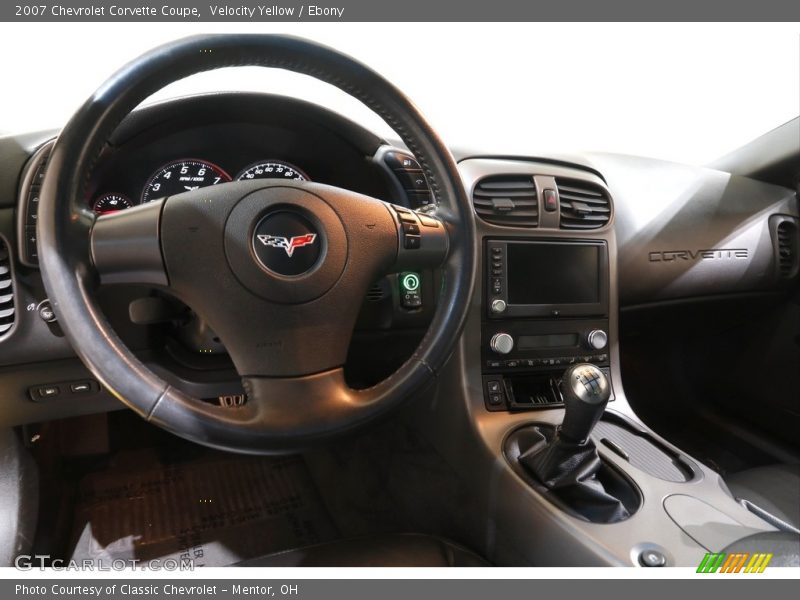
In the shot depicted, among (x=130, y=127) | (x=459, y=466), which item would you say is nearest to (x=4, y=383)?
(x=130, y=127)

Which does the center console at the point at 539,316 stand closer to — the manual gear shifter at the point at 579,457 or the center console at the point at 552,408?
the center console at the point at 552,408

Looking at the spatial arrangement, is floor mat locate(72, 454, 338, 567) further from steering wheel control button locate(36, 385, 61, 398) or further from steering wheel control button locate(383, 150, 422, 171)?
steering wheel control button locate(383, 150, 422, 171)

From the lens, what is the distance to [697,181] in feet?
5.63

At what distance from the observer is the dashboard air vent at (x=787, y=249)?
1.79 m

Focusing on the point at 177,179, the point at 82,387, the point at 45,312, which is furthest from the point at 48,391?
the point at 177,179

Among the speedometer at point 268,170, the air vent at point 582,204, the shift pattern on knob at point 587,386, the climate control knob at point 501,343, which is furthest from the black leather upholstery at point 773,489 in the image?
the speedometer at point 268,170

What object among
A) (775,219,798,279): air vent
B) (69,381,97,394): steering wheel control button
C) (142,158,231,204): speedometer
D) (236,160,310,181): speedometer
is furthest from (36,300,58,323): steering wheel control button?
(775,219,798,279): air vent

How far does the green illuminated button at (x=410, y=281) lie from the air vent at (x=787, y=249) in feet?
4.53

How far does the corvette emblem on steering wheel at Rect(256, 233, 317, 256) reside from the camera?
2.70 feet

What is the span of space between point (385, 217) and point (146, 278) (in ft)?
1.27

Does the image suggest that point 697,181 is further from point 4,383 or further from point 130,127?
point 4,383

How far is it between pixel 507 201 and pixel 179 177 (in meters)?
0.74

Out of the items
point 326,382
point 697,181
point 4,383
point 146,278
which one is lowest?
point 4,383

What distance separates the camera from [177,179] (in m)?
1.10
